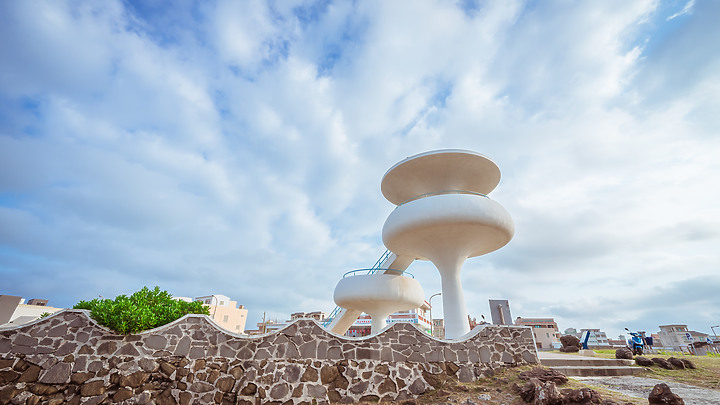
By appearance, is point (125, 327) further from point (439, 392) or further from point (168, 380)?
point (439, 392)

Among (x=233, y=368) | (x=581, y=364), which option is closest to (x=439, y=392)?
(x=233, y=368)

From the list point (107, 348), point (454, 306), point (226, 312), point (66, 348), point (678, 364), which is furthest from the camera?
point (226, 312)

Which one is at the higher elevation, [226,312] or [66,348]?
[226,312]

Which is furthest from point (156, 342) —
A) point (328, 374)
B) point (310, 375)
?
point (328, 374)

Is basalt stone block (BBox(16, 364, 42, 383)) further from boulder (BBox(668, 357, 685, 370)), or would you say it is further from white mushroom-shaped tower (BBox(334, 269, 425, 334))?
boulder (BBox(668, 357, 685, 370))

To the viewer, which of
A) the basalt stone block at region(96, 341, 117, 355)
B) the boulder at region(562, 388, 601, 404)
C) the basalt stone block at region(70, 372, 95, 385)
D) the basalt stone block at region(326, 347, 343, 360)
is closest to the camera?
the boulder at region(562, 388, 601, 404)

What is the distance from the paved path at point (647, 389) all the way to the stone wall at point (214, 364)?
325 centimetres

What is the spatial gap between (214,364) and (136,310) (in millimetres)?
2371

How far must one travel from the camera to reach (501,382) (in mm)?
8938

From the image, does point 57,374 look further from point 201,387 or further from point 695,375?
point 695,375

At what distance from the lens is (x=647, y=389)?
830cm

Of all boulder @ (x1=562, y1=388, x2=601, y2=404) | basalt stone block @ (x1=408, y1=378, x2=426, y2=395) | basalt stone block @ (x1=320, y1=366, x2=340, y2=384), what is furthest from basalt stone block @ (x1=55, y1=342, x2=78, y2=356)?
boulder @ (x1=562, y1=388, x2=601, y2=404)

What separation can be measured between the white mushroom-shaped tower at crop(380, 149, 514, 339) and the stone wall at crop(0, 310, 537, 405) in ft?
21.0

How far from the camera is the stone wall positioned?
7.34m
